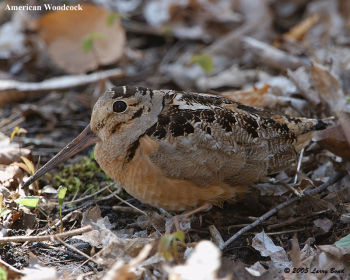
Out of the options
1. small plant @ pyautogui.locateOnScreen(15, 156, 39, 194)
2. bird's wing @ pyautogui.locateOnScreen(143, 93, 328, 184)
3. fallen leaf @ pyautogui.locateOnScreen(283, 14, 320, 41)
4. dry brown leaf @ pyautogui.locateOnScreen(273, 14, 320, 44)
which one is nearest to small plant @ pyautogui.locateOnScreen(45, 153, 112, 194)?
small plant @ pyautogui.locateOnScreen(15, 156, 39, 194)

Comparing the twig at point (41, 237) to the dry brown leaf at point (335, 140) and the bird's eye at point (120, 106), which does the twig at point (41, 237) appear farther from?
the dry brown leaf at point (335, 140)

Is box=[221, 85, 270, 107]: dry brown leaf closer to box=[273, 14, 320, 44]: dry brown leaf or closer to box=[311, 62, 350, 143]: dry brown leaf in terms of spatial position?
box=[311, 62, 350, 143]: dry brown leaf

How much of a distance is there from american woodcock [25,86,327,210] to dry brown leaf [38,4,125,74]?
6.67ft

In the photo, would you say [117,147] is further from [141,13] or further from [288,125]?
[141,13]

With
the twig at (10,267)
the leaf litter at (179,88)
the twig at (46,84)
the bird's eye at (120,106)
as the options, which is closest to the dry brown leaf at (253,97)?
the leaf litter at (179,88)

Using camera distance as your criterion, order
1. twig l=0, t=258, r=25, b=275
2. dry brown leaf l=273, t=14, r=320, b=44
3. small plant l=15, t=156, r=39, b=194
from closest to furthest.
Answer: twig l=0, t=258, r=25, b=275, small plant l=15, t=156, r=39, b=194, dry brown leaf l=273, t=14, r=320, b=44

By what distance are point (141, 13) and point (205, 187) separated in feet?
12.4

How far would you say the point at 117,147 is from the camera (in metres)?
2.90

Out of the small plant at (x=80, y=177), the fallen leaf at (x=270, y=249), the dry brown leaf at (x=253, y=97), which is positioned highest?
the dry brown leaf at (x=253, y=97)

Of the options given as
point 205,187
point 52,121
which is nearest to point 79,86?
point 52,121

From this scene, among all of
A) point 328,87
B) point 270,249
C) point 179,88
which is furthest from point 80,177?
point 328,87

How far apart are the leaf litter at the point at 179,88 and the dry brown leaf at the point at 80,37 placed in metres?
0.01

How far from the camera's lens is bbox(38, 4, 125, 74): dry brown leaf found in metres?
4.88

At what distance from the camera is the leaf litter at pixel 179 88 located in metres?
2.53
